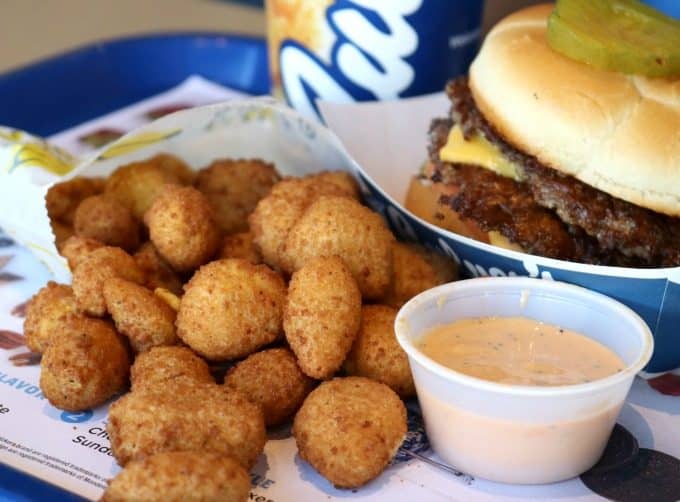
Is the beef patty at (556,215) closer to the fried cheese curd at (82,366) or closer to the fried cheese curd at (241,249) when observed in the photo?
the fried cheese curd at (241,249)

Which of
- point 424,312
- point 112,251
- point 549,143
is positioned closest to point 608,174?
point 549,143

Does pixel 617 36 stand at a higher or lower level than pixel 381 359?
higher

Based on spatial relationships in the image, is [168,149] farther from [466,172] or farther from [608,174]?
[608,174]

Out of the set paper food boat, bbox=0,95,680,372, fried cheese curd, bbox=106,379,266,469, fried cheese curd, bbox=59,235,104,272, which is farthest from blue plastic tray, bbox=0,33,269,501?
fried cheese curd, bbox=106,379,266,469

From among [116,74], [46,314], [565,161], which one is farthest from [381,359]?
[116,74]

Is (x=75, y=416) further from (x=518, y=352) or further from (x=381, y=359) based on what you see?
(x=518, y=352)

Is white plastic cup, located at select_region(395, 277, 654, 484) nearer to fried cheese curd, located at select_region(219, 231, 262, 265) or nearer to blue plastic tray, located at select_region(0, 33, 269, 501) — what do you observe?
fried cheese curd, located at select_region(219, 231, 262, 265)

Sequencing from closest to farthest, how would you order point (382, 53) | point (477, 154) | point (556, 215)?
point (556, 215)
point (477, 154)
point (382, 53)
